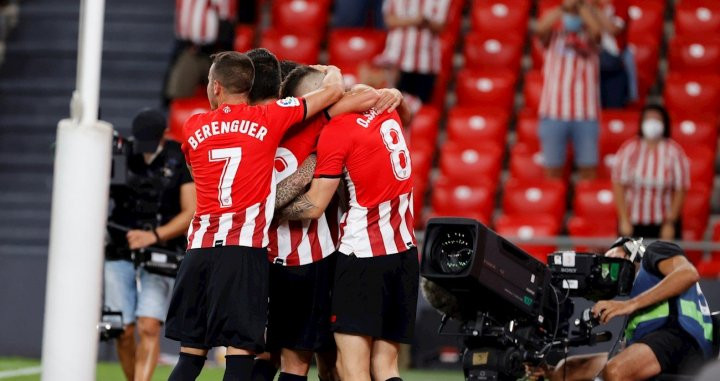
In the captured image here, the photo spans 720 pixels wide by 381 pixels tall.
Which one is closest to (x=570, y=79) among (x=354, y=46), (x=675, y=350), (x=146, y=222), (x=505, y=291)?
(x=354, y=46)

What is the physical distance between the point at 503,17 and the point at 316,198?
25.8 ft

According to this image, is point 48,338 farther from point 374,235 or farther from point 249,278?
point 374,235

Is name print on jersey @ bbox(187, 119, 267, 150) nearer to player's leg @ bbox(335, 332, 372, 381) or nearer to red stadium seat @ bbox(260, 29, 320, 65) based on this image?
player's leg @ bbox(335, 332, 372, 381)

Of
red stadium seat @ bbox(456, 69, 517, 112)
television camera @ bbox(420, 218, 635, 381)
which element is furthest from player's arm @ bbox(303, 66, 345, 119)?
red stadium seat @ bbox(456, 69, 517, 112)

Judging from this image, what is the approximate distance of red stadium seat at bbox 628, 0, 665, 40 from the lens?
13188 millimetres

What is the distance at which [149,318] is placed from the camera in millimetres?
8148

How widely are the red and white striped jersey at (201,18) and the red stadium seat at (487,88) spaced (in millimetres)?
2381

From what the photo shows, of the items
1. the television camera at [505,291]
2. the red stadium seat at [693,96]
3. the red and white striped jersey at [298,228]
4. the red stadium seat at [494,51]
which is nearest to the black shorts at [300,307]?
the red and white striped jersey at [298,228]

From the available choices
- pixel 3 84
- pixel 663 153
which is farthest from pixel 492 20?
pixel 3 84

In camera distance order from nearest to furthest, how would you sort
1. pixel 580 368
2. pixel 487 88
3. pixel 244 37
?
pixel 580 368 < pixel 487 88 < pixel 244 37

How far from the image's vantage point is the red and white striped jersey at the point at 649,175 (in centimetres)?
1134

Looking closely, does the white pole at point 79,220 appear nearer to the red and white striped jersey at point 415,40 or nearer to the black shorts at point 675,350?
the black shorts at point 675,350

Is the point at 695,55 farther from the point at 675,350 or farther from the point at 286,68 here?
the point at 286,68

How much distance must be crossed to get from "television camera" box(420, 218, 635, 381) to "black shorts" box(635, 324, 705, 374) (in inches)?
17.8
